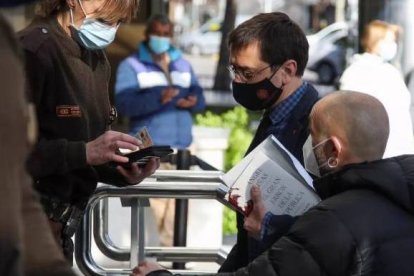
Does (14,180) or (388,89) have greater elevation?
(14,180)

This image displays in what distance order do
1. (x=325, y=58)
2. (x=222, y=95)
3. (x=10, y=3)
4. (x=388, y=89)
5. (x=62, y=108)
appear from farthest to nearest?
(x=325, y=58) → (x=222, y=95) → (x=388, y=89) → (x=62, y=108) → (x=10, y=3)

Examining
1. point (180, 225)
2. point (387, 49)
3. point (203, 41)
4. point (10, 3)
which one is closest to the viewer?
point (10, 3)

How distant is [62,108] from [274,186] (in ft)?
2.82

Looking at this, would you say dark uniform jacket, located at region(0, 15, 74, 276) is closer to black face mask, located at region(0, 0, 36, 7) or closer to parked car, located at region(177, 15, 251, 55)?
black face mask, located at region(0, 0, 36, 7)

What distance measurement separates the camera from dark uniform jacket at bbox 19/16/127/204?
369cm

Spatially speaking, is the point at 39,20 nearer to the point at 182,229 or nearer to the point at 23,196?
the point at 23,196

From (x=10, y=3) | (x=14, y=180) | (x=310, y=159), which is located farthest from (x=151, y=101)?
(x=14, y=180)

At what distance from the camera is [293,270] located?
9.59 ft

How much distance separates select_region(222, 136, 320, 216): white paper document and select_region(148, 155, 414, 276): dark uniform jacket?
0.15m

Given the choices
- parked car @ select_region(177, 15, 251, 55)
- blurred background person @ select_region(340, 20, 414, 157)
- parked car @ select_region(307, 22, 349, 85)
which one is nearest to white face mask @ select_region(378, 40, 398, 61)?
blurred background person @ select_region(340, 20, 414, 157)

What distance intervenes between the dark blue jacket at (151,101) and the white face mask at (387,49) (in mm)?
1512

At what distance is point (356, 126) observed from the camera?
→ 3141 millimetres

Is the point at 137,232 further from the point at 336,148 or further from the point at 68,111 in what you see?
the point at 336,148

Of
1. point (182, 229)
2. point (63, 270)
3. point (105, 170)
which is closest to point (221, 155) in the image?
point (182, 229)
